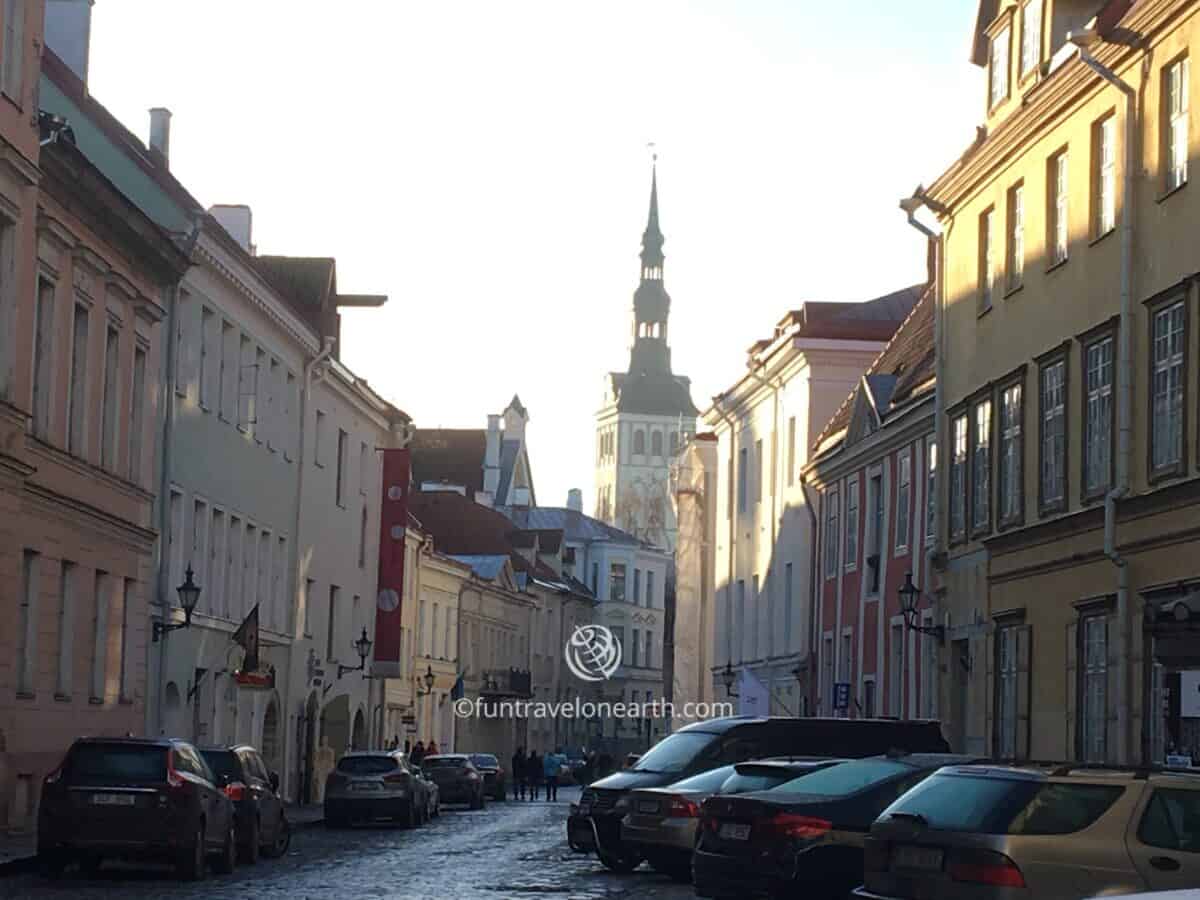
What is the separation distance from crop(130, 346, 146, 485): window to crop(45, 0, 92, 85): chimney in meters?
5.72

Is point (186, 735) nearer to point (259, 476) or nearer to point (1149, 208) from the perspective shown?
point (259, 476)

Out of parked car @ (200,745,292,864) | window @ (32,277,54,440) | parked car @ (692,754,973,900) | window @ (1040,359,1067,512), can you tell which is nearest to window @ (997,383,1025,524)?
window @ (1040,359,1067,512)

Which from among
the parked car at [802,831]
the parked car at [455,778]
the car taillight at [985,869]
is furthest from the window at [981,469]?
the parked car at [455,778]

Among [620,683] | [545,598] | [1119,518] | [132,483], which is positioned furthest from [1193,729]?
[620,683]

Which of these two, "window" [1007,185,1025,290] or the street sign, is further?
the street sign

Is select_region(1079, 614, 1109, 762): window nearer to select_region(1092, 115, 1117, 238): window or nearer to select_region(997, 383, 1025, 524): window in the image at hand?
select_region(997, 383, 1025, 524): window

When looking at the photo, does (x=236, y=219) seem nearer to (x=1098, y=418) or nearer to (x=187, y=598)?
(x=187, y=598)

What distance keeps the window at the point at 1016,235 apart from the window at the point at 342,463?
26.2 m

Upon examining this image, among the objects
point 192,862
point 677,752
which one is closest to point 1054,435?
point 677,752

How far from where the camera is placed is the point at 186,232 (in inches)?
1570

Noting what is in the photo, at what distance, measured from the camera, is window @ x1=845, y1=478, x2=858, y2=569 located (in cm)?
4953

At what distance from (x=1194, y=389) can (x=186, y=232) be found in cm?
1972

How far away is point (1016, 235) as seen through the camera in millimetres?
34500

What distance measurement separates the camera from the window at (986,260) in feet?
118
